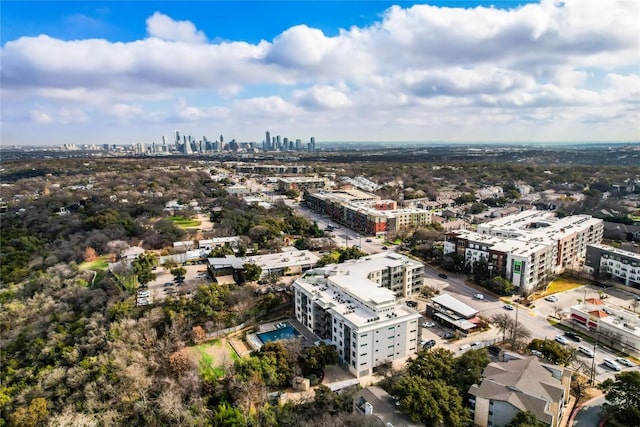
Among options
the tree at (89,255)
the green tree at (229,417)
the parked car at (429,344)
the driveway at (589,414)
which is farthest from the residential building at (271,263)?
the driveway at (589,414)

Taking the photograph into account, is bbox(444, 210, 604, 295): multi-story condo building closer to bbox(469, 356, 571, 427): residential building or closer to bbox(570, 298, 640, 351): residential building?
bbox(570, 298, 640, 351): residential building

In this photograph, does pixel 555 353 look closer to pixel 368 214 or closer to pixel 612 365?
pixel 612 365

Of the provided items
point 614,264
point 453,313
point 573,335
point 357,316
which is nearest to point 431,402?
point 357,316

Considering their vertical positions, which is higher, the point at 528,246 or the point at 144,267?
the point at 528,246

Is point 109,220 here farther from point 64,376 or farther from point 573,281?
point 573,281

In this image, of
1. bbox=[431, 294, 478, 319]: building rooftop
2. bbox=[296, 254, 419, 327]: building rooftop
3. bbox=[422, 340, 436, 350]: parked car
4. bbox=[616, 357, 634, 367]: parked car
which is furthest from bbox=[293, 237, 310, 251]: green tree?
bbox=[616, 357, 634, 367]: parked car

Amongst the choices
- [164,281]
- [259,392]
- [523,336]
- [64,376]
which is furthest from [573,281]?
[64,376]
